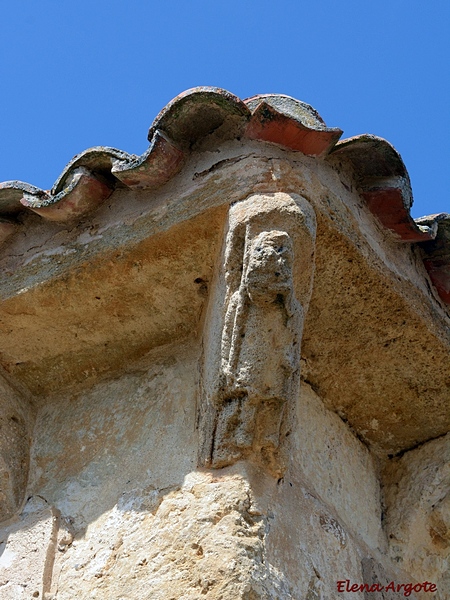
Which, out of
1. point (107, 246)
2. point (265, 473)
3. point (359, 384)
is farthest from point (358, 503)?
point (107, 246)

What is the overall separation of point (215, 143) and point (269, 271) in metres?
0.60

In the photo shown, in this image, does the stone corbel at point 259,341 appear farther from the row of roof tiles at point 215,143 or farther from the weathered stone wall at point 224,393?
the row of roof tiles at point 215,143

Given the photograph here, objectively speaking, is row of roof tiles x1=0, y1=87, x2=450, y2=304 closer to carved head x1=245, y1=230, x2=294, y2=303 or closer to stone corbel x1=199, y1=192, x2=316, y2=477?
stone corbel x1=199, y1=192, x2=316, y2=477

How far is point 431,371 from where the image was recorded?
355 centimetres

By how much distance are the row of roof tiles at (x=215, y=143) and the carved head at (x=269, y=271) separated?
1.46 feet

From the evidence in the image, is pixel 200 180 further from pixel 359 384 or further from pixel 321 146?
pixel 359 384

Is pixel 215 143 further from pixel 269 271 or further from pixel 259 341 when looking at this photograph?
pixel 259 341

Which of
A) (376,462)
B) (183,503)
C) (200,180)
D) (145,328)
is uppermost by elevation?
(200,180)

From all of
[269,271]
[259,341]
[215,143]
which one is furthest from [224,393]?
[215,143]

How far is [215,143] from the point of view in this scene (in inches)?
129

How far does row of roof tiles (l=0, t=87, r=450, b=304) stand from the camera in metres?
3.15

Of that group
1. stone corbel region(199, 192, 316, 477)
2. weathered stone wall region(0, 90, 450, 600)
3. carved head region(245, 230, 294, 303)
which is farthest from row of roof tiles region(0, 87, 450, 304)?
carved head region(245, 230, 294, 303)

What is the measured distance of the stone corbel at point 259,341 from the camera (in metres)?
2.92

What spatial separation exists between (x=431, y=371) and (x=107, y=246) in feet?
4.11
